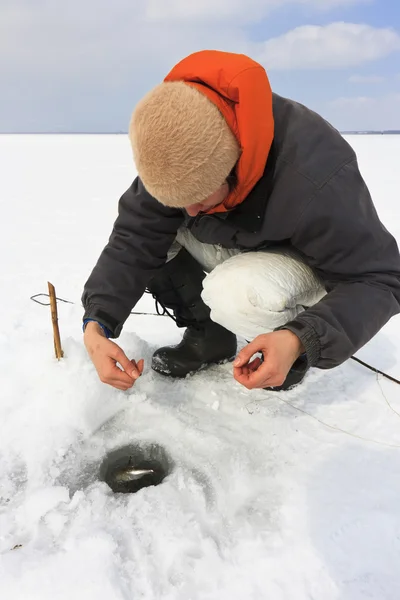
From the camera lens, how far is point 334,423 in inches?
65.0

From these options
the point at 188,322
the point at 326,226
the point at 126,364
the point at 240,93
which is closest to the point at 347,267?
the point at 326,226

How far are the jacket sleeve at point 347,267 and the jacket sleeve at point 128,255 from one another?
0.51 meters

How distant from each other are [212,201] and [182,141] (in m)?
0.22

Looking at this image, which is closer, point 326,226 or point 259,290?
point 326,226

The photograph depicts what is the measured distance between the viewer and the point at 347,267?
1297 mm

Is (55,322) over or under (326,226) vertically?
under

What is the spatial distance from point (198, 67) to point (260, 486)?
46.0 inches

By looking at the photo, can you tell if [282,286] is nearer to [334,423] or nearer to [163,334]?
[334,423]

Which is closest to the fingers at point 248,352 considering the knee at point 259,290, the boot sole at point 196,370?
the knee at point 259,290

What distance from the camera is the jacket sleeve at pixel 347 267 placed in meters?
1.22

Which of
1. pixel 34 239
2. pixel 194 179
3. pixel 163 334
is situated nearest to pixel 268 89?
pixel 194 179

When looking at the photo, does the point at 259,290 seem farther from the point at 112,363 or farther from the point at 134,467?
the point at 134,467

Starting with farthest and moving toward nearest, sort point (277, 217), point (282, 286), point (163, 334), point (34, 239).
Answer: point (34, 239)
point (163, 334)
point (282, 286)
point (277, 217)

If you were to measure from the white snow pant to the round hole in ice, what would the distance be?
1.66ft
